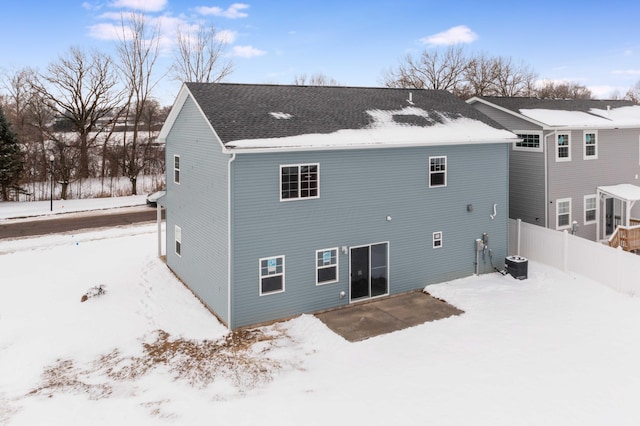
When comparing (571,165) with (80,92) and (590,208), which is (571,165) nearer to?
(590,208)

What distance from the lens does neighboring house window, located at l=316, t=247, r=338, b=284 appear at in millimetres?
13797

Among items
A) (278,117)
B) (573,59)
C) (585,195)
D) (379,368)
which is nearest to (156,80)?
(278,117)

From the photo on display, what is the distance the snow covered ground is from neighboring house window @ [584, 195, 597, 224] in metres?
→ 5.85

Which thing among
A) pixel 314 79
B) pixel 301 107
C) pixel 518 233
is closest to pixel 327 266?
pixel 301 107

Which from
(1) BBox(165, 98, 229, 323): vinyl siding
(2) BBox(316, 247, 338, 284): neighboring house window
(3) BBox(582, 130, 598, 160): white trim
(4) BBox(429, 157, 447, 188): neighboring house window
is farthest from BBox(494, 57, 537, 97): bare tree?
(2) BBox(316, 247, 338, 284): neighboring house window

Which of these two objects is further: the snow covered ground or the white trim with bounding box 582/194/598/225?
the white trim with bounding box 582/194/598/225

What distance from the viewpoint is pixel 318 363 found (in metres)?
10.8

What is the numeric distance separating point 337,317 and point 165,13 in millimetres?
37883

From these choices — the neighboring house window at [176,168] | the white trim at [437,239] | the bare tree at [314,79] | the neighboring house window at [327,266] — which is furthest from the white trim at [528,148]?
the bare tree at [314,79]

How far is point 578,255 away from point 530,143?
18.3 feet

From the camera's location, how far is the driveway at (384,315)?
41.3ft

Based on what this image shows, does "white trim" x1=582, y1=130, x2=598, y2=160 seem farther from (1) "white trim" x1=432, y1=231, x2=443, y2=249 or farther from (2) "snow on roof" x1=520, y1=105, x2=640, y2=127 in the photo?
(1) "white trim" x1=432, y1=231, x2=443, y2=249

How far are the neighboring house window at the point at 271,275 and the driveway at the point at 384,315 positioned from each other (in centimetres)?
148

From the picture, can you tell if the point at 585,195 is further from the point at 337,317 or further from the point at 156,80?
the point at 156,80
